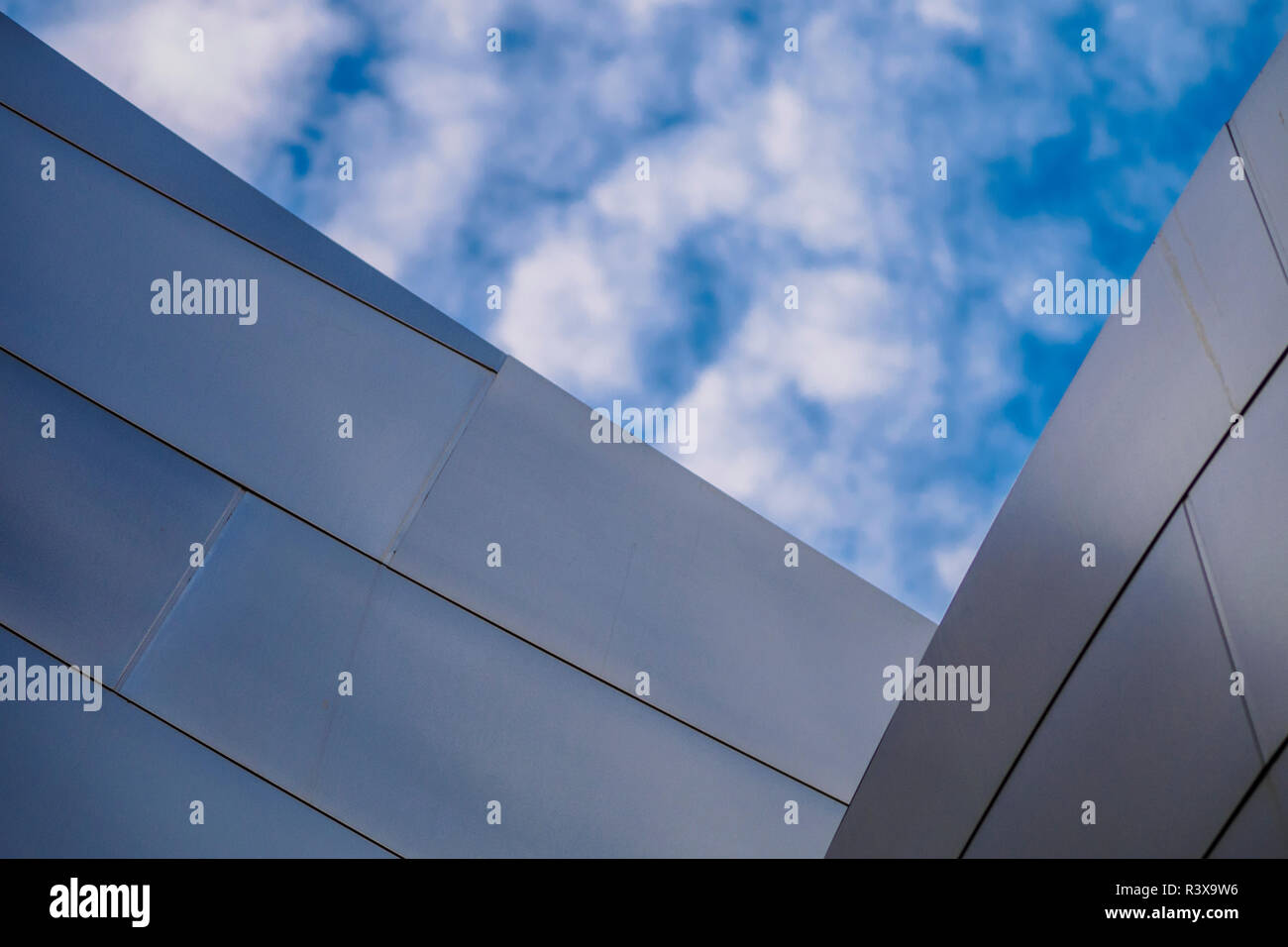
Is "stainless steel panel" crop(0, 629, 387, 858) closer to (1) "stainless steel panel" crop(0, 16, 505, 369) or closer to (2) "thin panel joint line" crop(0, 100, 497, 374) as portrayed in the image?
(2) "thin panel joint line" crop(0, 100, 497, 374)

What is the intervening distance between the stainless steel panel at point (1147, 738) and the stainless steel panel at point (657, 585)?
584 cm

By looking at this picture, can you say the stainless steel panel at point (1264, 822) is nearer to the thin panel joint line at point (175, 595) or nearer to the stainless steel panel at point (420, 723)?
the stainless steel panel at point (420, 723)

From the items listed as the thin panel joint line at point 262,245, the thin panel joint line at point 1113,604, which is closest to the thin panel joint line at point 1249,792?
the thin panel joint line at point 1113,604

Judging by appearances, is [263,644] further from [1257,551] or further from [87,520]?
[1257,551]

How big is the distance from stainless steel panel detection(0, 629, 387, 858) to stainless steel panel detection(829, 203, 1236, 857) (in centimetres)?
632

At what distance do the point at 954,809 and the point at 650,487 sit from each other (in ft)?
20.7

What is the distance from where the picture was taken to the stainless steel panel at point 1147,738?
5277 millimetres

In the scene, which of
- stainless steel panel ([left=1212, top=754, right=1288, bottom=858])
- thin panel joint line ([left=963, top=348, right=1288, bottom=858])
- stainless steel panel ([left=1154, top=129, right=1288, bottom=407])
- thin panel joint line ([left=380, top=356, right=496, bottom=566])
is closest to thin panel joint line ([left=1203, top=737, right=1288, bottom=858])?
stainless steel panel ([left=1212, top=754, right=1288, bottom=858])

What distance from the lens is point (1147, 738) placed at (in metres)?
5.96

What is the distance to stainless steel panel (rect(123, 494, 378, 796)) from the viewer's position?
11.5m

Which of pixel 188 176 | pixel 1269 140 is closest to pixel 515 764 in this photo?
pixel 188 176

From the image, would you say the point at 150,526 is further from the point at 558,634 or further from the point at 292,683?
the point at 558,634

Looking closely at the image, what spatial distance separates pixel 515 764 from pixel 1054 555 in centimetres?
731

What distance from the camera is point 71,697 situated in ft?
36.5
